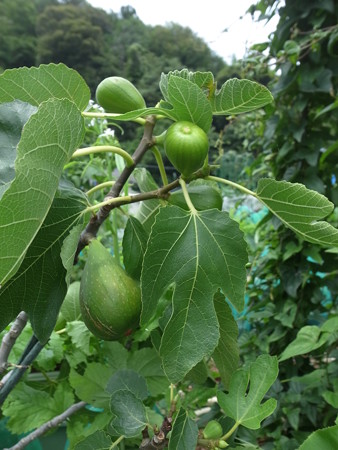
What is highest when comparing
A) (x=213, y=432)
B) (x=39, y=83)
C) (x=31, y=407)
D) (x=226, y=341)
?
(x=39, y=83)

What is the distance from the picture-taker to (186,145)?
434 mm

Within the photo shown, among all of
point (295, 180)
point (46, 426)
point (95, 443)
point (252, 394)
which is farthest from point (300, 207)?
point (295, 180)

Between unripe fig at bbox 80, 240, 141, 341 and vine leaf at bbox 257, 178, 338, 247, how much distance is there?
0.62ft

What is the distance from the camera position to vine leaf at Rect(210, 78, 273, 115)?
442mm

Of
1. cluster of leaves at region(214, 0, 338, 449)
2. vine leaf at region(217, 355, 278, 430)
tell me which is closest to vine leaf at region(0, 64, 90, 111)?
vine leaf at region(217, 355, 278, 430)

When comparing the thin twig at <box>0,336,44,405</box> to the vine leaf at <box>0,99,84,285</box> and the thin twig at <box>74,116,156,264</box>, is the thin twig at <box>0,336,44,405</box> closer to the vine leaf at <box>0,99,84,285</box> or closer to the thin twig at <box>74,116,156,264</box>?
the thin twig at <box>74,116,156,264</box>

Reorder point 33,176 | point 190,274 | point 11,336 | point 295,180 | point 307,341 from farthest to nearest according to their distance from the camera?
point 295,180
point 307,341
point 11,336
point 190,274
point 33,176

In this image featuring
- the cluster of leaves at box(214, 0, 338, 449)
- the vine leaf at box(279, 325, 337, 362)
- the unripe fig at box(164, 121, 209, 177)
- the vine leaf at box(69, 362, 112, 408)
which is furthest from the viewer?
the cluster of leaves at box(214, 0, 338, 449)

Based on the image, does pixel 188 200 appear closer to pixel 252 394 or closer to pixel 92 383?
pixel 252 394

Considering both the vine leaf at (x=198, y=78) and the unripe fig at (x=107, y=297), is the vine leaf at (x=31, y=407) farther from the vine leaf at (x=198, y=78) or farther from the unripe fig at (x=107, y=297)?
the vine leaf at (x=198, y=78)

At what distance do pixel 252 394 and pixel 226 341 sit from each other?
0.22 ft

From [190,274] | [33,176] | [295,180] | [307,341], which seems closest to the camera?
[33,176]

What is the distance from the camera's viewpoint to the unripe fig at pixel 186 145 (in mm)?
435

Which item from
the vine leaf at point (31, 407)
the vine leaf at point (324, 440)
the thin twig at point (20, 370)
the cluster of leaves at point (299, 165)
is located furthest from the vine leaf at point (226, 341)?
the cluster of leaves at point (299, 165)
